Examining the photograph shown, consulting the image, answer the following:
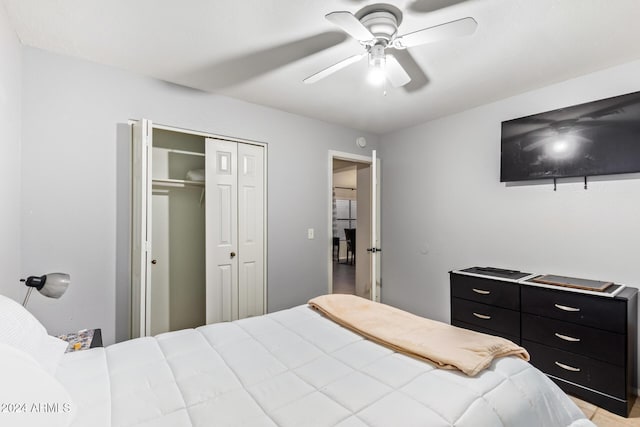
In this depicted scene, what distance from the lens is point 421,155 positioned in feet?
12.1

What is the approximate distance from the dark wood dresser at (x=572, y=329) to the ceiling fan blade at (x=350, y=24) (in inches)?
84.3

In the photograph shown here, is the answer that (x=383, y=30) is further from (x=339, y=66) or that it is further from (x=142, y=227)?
(x=142, y=227)

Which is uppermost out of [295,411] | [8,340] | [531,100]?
[531,100]

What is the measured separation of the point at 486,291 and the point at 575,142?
4.54ft

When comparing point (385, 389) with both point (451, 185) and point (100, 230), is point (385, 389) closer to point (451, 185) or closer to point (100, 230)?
point (100, 230)

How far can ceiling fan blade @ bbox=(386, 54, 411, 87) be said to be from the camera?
1878mm

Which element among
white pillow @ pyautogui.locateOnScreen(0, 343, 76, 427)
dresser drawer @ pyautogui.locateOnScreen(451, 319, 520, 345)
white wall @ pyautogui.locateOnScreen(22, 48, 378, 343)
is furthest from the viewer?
dresser drawer @ pyautogui.locateOnScreen(451, 319, 520, 345)

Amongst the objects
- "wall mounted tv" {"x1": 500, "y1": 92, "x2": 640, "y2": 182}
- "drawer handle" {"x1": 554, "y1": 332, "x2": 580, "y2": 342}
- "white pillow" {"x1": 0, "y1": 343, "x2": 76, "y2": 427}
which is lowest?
"drawer handle" {"x1": 554, "y1": 332, "x2": 580, "y2": 342}

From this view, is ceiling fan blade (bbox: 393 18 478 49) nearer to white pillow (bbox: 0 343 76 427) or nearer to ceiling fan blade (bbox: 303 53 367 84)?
ceiling fan blade (bbox: 303 53 367 84)

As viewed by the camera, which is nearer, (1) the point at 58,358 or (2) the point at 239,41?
(1) the point at 58,358

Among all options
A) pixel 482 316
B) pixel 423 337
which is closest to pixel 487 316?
pixel 482 316

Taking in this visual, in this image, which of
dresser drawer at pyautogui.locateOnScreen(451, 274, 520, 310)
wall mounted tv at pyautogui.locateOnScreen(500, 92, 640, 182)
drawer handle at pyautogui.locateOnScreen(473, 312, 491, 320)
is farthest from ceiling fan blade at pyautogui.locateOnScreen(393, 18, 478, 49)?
drawer handle at pyautogui.locateOnScreen(473, 312, 491, 320)

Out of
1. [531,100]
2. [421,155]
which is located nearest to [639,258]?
Result: [531,100]

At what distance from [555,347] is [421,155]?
2.28 m
